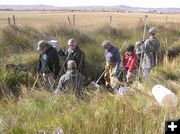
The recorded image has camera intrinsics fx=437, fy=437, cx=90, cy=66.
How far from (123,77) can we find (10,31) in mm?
5277

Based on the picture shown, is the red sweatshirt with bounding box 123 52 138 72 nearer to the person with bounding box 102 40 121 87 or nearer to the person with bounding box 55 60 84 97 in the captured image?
the person with bounding box 102 40 121 87

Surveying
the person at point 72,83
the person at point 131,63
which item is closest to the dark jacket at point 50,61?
the person at point 131,63

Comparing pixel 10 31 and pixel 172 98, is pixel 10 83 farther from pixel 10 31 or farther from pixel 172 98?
pixel 172 98

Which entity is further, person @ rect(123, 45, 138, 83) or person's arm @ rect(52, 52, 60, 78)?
person @ rect(123, 45, 138, 83)

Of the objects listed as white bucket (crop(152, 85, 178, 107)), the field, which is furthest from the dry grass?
white bucket (crop(152, 85, 178, 107))

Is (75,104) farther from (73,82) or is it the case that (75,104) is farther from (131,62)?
(131,62)

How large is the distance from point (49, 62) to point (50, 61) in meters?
0.05

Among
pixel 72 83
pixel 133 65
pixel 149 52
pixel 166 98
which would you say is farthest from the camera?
pixel 149 52

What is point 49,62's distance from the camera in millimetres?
10352

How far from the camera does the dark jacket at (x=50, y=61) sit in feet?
33.6

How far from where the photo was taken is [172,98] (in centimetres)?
657

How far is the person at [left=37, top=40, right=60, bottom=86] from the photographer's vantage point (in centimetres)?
1016

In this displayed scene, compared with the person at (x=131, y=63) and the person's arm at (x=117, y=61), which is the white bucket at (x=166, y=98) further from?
the person at (x=131, y=63)

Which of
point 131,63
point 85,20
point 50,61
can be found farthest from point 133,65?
point 85,20
